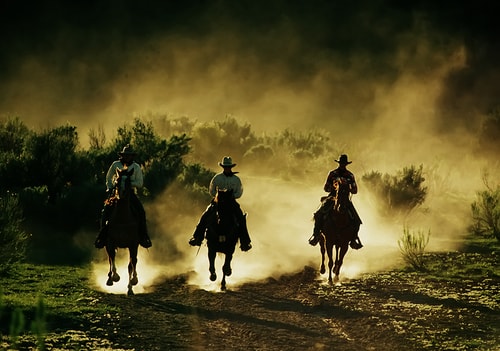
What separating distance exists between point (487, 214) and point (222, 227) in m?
15.1

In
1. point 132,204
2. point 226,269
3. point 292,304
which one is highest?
point 132,204

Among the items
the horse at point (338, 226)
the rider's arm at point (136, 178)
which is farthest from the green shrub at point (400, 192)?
the rider's arm at point (136, 178)

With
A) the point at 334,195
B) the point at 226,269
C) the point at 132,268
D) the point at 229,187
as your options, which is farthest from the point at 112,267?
the point at 334,195

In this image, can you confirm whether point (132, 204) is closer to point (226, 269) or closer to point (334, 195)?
point (226, 269)

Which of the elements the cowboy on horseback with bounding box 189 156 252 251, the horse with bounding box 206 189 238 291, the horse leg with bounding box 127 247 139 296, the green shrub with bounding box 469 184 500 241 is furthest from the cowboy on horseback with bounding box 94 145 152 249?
the green shrub with bounding box 469 184 500 241

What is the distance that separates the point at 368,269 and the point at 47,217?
11.9 metres

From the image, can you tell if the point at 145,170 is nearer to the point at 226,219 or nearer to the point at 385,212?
the point at 385,212

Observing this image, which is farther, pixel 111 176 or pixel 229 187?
pixel 229 187

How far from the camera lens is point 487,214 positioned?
26.8 meters

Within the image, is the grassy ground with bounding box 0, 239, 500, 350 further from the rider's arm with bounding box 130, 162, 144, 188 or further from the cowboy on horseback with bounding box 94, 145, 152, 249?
the rider's arm with bounding box 130, 162, 144, 188

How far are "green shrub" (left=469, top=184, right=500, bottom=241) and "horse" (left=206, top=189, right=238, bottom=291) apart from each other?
1350 centimetres

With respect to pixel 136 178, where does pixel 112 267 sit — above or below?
below

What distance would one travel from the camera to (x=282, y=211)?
3209 centimetres

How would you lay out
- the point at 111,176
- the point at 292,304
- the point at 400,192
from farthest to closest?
1. the point at 400,192
2. the point at 111,176
3. the point at 292,304
